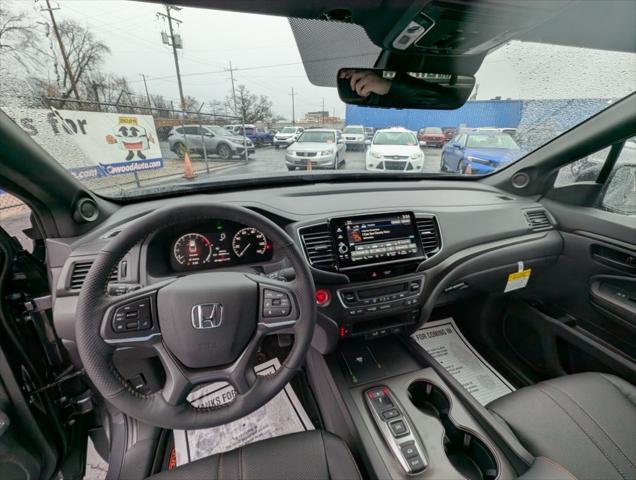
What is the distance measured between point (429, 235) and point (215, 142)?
1.39 metres

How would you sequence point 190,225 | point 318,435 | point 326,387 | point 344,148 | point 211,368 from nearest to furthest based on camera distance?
point 211,368 < point 318,435 < point 190,225 < point 326,387 < point 344,148

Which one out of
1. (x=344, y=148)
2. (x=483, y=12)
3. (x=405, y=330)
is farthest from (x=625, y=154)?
(x=344, y=148)

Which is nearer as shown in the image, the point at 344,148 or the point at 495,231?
the point at 495,231

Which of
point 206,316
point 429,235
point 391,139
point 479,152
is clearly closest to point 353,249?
point 429,235

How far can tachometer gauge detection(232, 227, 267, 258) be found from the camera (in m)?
1.40

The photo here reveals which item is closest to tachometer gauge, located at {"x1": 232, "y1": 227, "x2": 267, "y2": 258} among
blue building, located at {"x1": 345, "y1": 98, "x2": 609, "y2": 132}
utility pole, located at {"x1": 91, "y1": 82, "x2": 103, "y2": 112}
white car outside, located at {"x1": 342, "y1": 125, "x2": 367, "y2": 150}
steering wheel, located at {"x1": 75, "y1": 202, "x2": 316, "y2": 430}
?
steering wheel, located at {"x1": 75, "y1": 202, "x2": 316, "y2": 430}

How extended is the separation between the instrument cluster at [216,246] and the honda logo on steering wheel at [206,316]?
40 centimetres

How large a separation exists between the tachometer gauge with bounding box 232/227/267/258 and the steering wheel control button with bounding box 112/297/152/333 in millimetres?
482

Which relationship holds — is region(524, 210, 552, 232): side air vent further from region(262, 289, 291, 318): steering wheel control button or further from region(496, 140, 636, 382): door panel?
region(262, 289, 291, 318): steering wheel control button

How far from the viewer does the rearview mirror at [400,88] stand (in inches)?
58.8

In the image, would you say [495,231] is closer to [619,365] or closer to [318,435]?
[619,365]

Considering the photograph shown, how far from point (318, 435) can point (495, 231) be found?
1524 mm

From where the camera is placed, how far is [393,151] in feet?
9.34

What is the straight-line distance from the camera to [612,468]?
111cm
